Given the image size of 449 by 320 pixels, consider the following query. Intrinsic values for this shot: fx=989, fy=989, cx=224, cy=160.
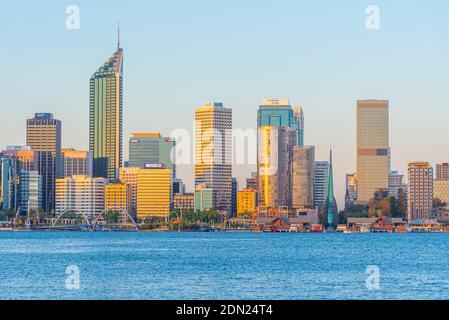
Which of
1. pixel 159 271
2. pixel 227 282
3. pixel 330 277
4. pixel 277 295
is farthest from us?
pixel 159 271

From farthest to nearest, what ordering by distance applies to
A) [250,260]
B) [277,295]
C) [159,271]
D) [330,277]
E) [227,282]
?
[250,260]
[159,271]
[330,277]
[227,282]
[277,295]

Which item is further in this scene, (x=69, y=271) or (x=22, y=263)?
(x=22, y=263)

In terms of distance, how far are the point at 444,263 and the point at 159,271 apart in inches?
909

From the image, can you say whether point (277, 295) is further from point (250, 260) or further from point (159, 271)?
point (250, 260)

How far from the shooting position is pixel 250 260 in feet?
227

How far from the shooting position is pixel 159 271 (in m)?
54.8
